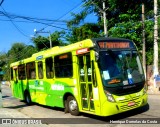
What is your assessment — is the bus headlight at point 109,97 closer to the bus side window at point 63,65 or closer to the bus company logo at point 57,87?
the bus side window at point 63,65

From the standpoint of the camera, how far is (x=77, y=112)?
11.9 meters

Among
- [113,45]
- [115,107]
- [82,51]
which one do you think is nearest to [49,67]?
[82,51]

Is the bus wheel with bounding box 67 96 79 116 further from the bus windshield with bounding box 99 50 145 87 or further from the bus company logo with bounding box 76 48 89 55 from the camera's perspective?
the bus windshield with bounding box 99 50 145 87

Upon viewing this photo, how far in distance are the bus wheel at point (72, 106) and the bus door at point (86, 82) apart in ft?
2.23

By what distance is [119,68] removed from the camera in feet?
34.6

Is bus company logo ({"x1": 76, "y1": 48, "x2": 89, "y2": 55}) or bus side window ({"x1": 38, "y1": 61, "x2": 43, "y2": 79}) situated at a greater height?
bus company logo ({"x1": 76, "y1": 48, "x2": 89, "y2": 55})

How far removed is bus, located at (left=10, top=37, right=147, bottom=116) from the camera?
10148 mm

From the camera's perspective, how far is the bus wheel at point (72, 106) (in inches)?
470

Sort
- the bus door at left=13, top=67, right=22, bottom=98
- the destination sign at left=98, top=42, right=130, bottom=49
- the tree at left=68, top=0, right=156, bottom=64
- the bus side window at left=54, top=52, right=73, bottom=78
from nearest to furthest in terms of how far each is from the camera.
Answer: the destination sign at left=98, top=42, right=130, bottom=49
the bus side window at left=54, top=52, right=73, bottom=78
the bus door at left=13, top=67, right=22, bottom=98
the tree at left=68, top=0, right=156, bottom=64

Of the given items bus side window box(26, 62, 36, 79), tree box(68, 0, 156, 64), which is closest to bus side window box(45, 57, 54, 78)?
bus side window box(26, 62, 36, 79)

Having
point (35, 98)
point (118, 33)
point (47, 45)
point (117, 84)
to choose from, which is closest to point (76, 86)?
point (117, 84)

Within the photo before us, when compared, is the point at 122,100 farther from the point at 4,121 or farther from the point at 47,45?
the point at 47,45

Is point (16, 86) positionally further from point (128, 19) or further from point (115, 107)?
point (128, 19)

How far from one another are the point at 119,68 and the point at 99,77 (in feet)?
2.72
